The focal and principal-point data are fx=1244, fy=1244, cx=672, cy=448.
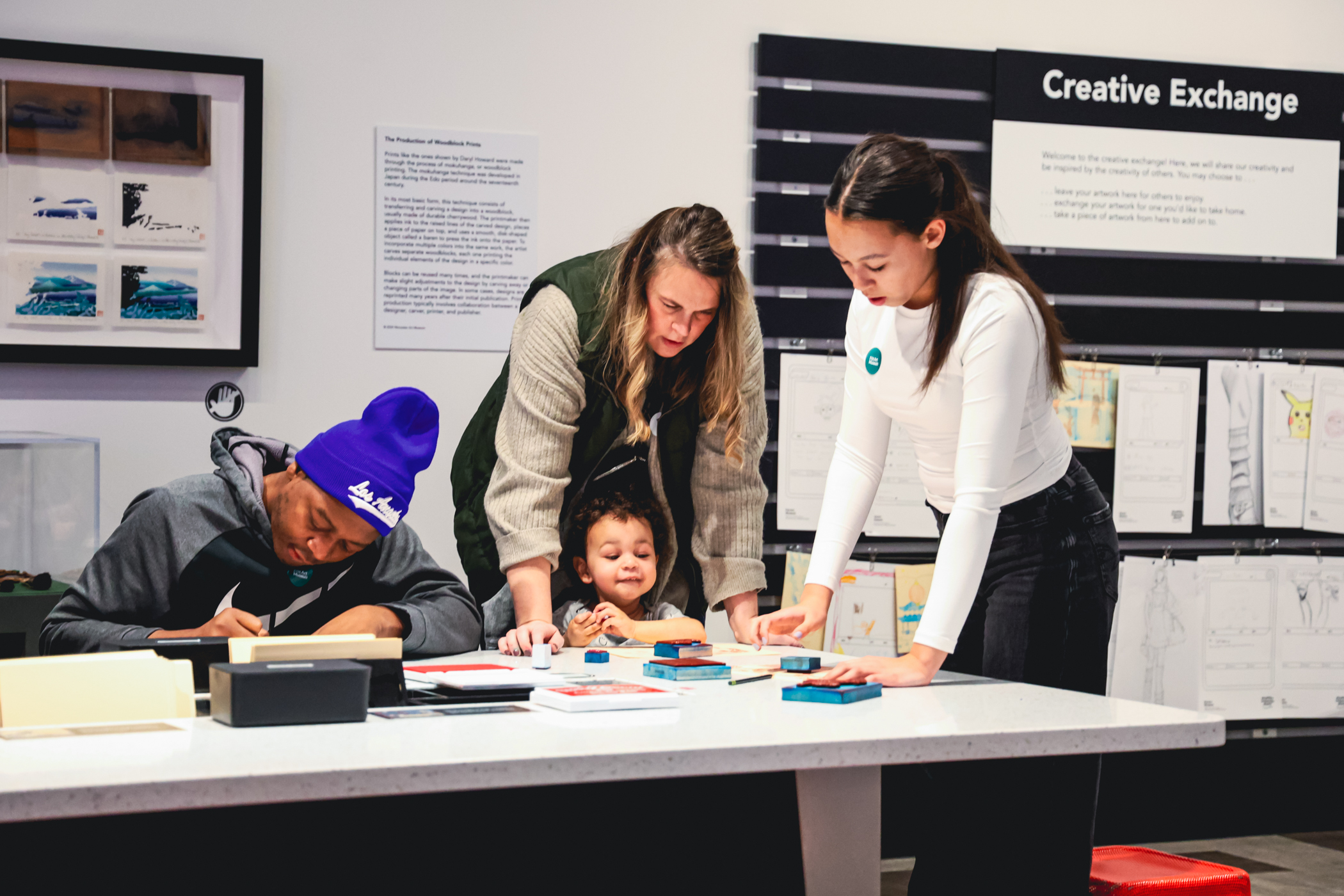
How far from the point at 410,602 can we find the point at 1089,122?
256 cm

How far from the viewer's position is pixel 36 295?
287 centimetres

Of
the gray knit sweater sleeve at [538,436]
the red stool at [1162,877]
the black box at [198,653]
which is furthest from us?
the gray knit sweater sleeve at [538,436]

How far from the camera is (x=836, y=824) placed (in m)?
1.23

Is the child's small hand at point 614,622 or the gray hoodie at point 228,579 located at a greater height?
the gray hoodie at point 228,579

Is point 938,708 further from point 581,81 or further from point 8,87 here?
point 8,87

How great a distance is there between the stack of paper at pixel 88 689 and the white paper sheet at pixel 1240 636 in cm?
317

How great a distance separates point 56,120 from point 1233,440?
128 inches

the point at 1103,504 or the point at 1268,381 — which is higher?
the point at 1268,381

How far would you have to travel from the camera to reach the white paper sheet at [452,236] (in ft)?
10.2

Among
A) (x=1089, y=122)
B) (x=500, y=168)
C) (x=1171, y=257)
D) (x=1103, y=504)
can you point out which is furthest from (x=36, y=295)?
(x=1171, y=257)

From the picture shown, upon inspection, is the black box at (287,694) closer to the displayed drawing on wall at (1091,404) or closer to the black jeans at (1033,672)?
the black jeans at (1033,672)

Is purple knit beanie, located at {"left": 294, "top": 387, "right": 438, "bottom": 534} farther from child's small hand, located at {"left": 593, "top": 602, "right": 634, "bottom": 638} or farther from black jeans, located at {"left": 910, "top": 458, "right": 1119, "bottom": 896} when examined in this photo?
black jeans, located at {"left": 910, "top": 458, "right": 1119, "bottom": 896}

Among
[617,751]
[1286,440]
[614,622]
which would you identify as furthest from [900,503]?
[617,751]

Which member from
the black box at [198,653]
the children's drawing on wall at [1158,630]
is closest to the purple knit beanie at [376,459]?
the black box at [198,653]
